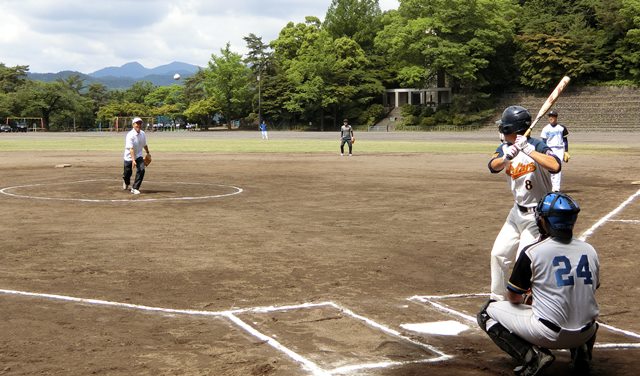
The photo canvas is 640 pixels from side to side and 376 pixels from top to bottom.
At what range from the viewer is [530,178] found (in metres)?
7.77

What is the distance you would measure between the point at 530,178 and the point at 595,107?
86.8 m

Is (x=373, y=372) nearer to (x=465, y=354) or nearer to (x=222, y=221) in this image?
(x=465, y=354)

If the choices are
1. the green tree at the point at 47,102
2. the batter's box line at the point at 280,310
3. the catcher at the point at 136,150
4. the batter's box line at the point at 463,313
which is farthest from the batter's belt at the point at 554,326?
the green tree at the point at 47,102

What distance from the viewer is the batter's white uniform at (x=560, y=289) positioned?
5.46m

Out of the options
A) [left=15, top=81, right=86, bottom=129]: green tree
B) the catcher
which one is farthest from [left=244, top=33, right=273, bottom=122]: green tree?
the catcher

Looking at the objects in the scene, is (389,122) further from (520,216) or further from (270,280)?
(520,216)

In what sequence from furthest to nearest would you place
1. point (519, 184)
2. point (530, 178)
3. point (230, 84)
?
point (230, 84), point (519, 184), point (530, 178)

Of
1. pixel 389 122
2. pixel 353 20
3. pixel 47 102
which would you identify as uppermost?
pixel 353 20

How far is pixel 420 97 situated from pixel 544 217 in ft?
334

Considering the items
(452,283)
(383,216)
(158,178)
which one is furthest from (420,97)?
(452,283)

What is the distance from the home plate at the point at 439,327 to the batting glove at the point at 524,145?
79.3 inches

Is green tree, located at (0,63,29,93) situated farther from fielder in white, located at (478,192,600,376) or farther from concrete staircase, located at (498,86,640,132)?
fielder in white, located at (478,192,600,376)

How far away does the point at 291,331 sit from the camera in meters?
7.29

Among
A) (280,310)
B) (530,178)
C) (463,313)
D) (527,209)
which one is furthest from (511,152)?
(280,310)
